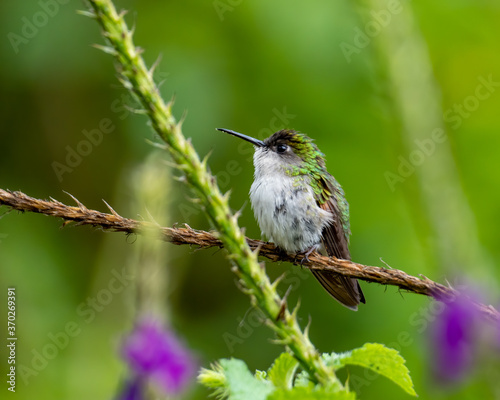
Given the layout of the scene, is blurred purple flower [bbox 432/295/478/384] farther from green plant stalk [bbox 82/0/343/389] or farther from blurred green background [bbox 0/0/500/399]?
blurred green background [bbox 0/0/500/399]

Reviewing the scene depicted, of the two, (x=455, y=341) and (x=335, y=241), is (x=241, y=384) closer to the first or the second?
(x=455, y=341)

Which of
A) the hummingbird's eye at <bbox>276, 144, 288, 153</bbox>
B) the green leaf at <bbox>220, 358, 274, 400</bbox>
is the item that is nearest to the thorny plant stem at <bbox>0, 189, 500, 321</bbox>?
the green leaf at <bbox>220, 358, 274, 400</bbox>

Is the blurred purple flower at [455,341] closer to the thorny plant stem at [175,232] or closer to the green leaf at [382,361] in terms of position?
the green leaf at [382,361]

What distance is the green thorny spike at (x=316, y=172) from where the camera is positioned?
4664 millimetres

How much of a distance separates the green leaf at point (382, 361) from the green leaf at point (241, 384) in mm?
171

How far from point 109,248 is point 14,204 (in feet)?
8.72

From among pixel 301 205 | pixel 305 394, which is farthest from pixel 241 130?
pixel 305 394

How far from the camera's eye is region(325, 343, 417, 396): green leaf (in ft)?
4.40

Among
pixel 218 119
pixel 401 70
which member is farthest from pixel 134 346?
pixel 218 119

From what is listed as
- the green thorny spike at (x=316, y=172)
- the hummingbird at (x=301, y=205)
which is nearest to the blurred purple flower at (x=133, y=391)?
the hummingbird at (x=301, y=205)

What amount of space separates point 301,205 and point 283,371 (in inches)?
125

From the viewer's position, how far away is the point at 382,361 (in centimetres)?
135

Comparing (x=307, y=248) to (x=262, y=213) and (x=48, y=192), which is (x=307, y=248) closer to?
(x=262, y=213)

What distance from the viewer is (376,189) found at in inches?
210
